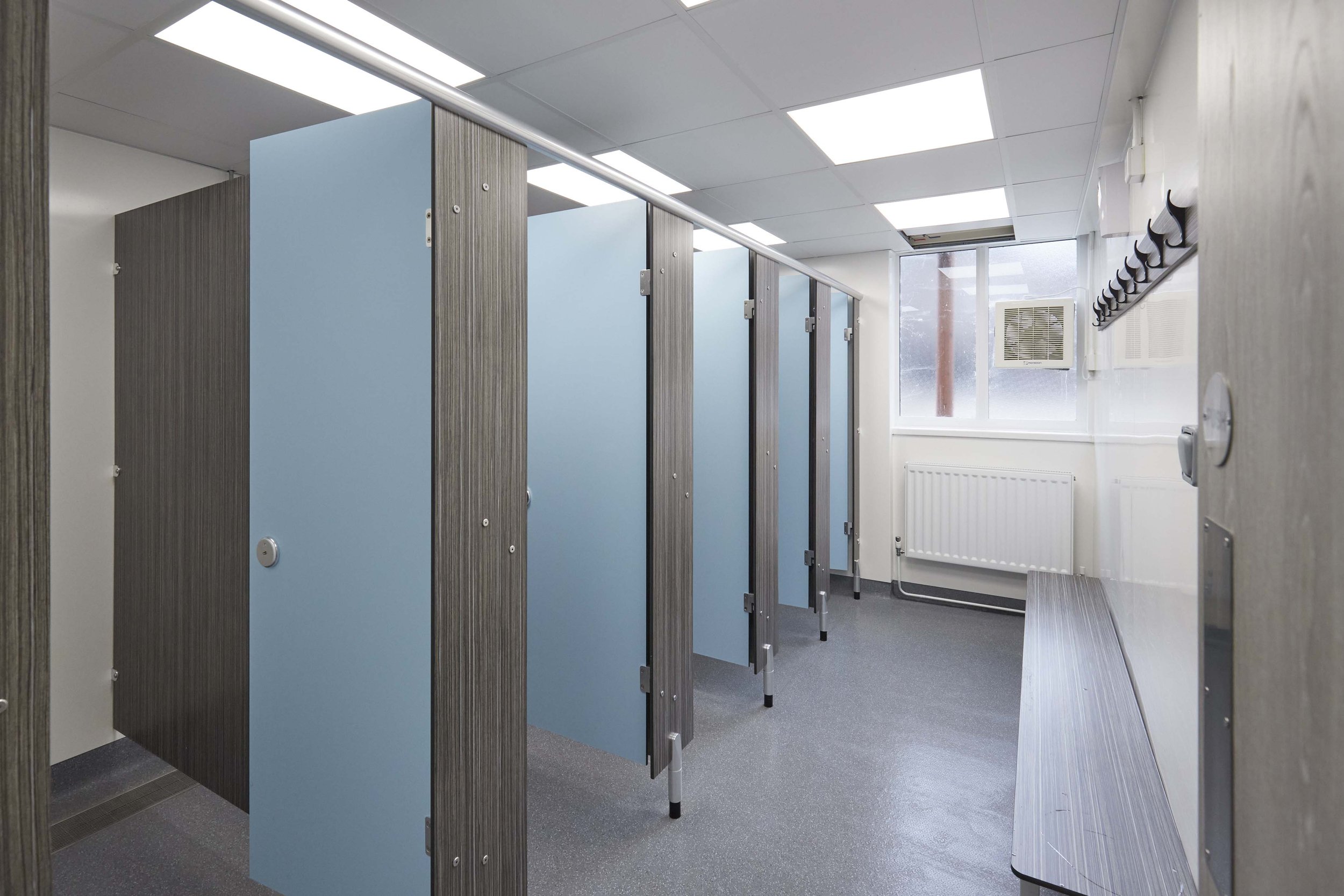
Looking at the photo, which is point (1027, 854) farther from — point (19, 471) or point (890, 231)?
point (890, 231)

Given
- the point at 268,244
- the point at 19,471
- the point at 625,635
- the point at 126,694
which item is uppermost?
the point at 268,244

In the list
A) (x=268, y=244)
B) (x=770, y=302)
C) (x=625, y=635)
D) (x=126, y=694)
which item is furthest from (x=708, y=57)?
(x=126, y=694)

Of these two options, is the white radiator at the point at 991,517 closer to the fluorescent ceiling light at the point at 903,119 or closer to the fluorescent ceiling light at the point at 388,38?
the fluorescent ceiling light at the point at 903,119

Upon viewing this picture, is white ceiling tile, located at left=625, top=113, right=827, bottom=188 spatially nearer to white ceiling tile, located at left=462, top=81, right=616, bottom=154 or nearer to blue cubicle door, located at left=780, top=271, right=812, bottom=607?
white ceiling tile, located at left=462, top=81, right=616, bottom=154

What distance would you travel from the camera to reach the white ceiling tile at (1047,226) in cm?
341

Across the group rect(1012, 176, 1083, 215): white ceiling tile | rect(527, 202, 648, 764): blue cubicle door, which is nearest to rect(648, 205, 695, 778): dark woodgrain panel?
rect(527, 202, 648, 764): blue cubicle door

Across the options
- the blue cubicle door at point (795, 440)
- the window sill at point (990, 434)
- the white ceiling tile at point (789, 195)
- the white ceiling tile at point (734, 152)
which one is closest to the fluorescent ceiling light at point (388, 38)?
the white ceiling tile at point (734, 152)

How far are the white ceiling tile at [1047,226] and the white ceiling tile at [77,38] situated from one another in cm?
367

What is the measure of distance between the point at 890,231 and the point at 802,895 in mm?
3285

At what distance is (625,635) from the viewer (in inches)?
78.9

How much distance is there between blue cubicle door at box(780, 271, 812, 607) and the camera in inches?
128

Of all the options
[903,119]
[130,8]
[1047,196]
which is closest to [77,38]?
[130,8]

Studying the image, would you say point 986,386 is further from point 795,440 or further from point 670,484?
point 670,484

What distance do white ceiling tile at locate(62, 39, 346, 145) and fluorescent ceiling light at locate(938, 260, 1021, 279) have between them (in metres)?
3.51
